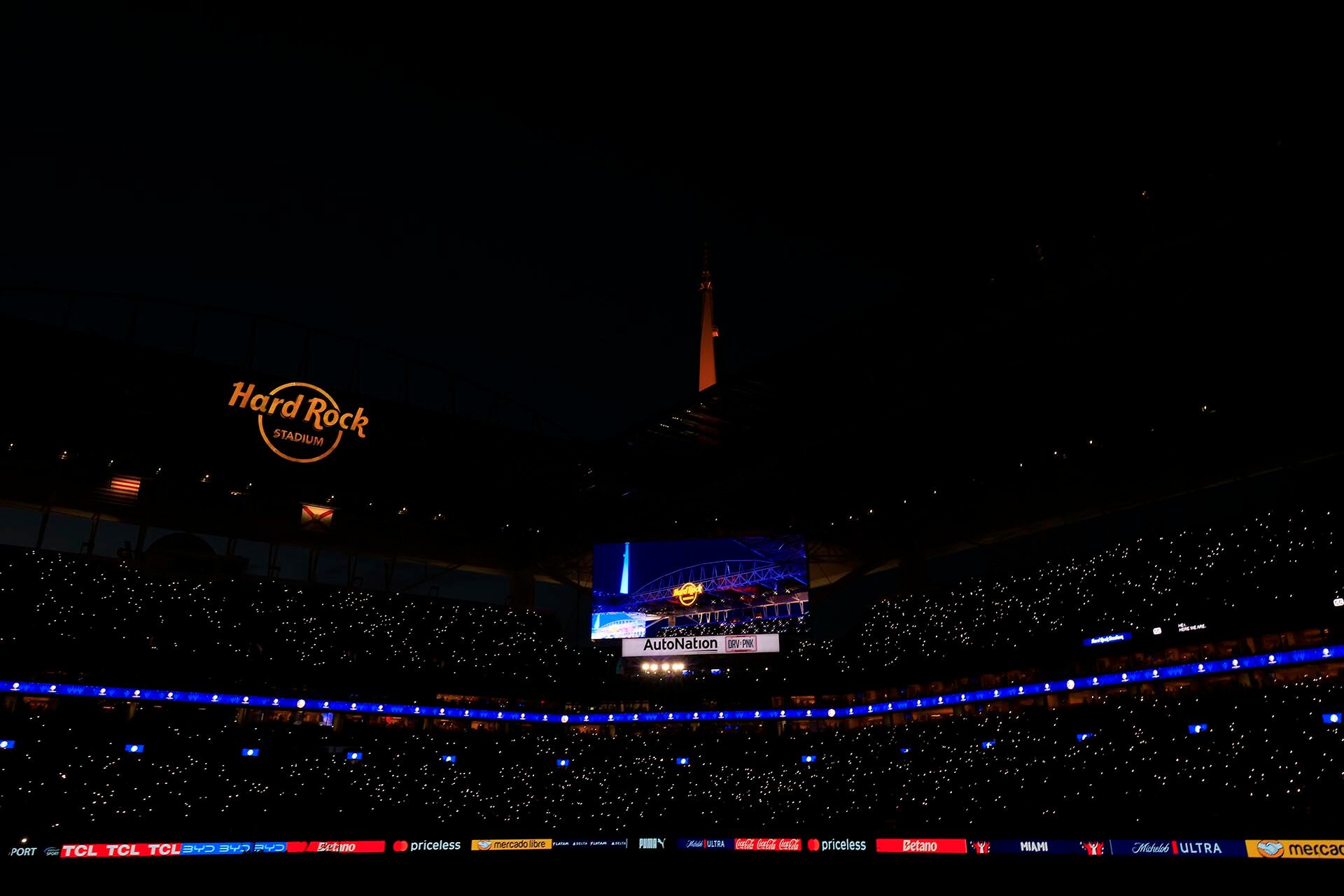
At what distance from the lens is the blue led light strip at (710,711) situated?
2683cm

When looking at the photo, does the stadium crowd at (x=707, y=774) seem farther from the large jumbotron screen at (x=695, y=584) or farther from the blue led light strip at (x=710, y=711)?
the large jumbotron screen at (x=695, y=584)

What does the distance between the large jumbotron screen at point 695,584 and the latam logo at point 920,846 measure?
8.86 metres

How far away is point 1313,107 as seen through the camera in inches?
683

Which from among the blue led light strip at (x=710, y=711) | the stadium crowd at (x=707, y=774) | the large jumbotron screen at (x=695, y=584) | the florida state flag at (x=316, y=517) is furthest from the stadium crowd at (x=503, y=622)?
the florida state flag at (x=316, y=517)

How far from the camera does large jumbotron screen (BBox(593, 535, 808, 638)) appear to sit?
34.0 metres

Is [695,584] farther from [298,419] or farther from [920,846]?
[298,419]

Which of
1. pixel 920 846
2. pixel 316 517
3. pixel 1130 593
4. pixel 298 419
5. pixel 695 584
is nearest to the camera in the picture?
pixel 920 846

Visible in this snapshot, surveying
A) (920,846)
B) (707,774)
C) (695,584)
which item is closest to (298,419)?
(695,584)

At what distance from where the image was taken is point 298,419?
29.9 metres

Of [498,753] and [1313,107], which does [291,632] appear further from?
[1313,107]

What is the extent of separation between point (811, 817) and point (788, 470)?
12.5m

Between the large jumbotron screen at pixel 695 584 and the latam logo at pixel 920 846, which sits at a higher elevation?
the large jumbotron screen at pixel 695 584

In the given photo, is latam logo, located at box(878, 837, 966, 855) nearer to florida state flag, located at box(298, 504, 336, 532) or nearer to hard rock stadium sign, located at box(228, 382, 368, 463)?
hard rock stadium sign, located at box(228, 382, 368, 463)

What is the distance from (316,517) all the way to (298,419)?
559cm
